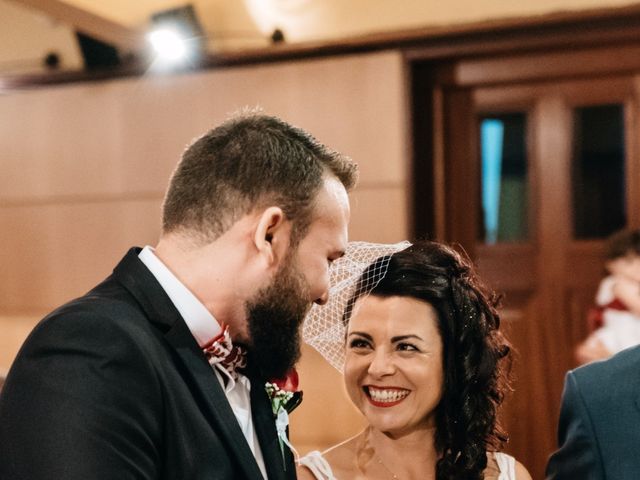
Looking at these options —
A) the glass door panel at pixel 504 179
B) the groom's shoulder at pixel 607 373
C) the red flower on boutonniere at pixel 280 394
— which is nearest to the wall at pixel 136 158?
the glass door panel at pixel 504 179

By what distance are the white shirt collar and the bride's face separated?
26.1 inches

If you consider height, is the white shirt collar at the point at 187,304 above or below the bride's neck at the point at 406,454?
above

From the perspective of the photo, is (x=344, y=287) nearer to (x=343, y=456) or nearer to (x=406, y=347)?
(x=406, y=347)

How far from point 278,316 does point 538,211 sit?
2.91m

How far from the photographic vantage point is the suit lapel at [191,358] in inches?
49.9

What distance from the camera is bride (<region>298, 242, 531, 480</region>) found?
6.34 ft

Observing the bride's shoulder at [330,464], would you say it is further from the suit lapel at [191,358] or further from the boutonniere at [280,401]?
the suit lapel at [191,358]

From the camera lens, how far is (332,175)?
1439 mm

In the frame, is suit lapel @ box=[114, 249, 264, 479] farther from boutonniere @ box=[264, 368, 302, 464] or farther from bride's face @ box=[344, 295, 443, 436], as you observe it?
bride's face @ box=[344, 295, 443, 436]

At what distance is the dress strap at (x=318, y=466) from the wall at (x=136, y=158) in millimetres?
2107

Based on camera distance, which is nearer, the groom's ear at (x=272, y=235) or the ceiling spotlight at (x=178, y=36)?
the groom's ear at (x=272, y=235)

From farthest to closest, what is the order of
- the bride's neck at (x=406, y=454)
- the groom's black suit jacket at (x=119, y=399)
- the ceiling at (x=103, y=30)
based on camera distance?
the ceiling at (x=103, y=30)
the bride's neck at (x=406, y=454)
the groom's black suit jacket at (x=119, y=399)

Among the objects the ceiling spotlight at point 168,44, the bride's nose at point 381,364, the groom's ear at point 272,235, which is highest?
the ceiling spotlight at point 168,44

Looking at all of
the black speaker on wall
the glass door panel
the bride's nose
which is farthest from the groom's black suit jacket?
the black speaker on wall
